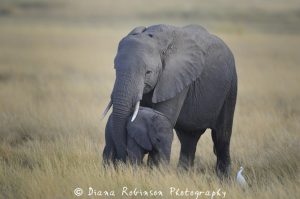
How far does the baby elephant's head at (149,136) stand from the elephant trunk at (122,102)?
0.32 ft

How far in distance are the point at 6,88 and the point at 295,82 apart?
6.71 metres

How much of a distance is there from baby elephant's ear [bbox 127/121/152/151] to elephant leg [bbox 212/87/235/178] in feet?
6.03

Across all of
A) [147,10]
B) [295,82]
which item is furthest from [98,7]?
[295,82]

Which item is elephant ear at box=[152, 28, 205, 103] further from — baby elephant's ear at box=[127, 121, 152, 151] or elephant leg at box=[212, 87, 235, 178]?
elephant leg at box=[212, 87, 235, 178]

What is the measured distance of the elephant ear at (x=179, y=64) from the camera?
27.2 feet

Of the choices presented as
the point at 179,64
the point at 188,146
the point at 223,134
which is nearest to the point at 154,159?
the point at 179,64

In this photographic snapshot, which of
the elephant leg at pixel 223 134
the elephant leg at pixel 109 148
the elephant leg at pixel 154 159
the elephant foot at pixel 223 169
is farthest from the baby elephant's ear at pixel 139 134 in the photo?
the elephant leg at pixel 223 134

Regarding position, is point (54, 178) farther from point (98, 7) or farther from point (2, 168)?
point (98, 7)

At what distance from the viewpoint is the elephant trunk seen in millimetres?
7629

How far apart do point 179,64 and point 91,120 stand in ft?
12.9

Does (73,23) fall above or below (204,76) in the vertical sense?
below

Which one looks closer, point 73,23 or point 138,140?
point 138,140

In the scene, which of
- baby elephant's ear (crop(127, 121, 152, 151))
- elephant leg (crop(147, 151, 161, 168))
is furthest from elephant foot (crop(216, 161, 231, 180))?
baby elephant's ear (crop(127, 121, 152, 151))

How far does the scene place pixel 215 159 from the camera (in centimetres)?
1011
